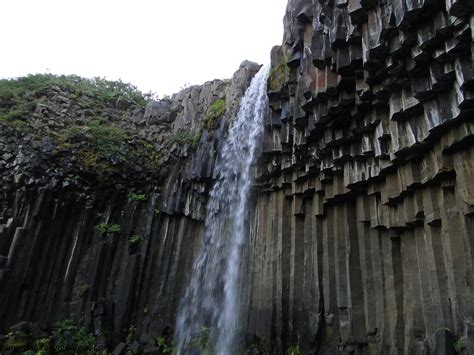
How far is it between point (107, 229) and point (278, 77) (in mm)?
9382

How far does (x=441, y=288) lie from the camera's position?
7.73 metres

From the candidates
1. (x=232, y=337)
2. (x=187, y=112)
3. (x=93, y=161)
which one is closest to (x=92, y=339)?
(x=232, y=337)

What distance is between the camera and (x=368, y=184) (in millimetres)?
10266

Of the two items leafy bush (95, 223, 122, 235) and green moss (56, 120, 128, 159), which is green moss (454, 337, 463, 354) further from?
green moss (56, 120, 128, 159)

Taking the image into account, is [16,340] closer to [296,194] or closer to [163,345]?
[163,345]

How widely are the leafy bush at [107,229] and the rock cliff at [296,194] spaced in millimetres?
62

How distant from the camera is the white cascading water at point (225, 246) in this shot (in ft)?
43.5

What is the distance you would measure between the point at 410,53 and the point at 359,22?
151 cm

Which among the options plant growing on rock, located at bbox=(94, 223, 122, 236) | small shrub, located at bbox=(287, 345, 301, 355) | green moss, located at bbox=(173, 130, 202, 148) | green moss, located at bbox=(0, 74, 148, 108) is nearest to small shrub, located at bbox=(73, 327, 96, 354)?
plant growing on rock, located at bbox=(94, 223, 122, 236)

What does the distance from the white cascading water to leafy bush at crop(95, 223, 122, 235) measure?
3779 millimetres

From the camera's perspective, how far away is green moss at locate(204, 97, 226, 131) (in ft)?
55.0

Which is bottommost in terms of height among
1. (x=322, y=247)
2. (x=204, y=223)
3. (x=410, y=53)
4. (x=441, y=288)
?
(x=441, y=288)

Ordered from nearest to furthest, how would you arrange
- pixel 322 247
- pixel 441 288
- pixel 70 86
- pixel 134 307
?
pixel 441 288
pixel 322 247
pixel 134 307
pixel 70 86

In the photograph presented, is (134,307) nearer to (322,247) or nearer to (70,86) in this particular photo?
(322,247)
